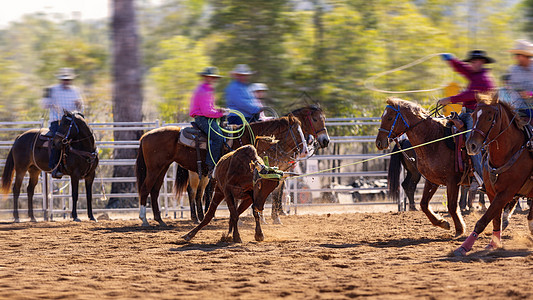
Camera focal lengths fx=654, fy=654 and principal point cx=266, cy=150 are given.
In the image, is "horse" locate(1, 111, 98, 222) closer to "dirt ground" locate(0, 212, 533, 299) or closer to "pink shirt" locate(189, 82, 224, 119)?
"dirt ground" locate(0, 212, 533, 299)

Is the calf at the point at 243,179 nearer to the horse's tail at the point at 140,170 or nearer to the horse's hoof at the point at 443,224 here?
the horse's hoof at the point at 443,224

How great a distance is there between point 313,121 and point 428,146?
2.35 metres

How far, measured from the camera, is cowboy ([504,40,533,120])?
7.67 m

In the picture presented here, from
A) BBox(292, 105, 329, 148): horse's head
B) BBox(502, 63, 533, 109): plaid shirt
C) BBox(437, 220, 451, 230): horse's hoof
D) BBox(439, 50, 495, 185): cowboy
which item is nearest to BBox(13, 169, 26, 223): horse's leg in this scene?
BBox(292, 105, 329, 148): horse's head

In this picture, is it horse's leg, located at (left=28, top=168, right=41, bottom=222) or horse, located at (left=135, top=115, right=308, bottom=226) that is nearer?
horse, located at (left=135, top=115, right=308, bottom=226)

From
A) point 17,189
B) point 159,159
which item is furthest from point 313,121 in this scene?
point 17,189

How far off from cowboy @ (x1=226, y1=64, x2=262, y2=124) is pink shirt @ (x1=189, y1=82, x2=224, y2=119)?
27 centimetres

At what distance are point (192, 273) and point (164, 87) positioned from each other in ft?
30.5

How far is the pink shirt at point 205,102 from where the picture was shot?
10.8m

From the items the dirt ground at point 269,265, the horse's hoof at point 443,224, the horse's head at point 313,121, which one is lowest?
the dirt ground at point 269,265

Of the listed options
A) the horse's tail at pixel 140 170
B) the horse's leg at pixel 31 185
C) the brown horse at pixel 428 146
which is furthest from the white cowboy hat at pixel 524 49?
the horse's leg at pixel 31 185

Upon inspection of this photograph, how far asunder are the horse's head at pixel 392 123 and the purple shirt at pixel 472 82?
744mm

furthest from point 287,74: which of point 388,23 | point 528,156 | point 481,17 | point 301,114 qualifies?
point 528,156

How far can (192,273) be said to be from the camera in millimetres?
6453
